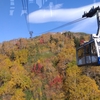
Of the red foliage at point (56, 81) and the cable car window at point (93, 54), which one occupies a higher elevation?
the cable car window at point (93, 54)

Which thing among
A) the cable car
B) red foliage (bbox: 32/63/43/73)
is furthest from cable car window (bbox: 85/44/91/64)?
red foliage (bbox: 32/63/43/73)

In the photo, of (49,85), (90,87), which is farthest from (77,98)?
(49,85)

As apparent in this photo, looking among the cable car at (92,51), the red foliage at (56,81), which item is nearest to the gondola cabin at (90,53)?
the cable car at (92,51)

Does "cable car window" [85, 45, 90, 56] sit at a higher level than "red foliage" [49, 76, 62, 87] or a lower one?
higher

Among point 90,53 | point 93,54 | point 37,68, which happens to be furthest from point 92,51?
point 37,68

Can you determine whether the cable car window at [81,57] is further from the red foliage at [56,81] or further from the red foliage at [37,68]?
the red foliage at [37,68]

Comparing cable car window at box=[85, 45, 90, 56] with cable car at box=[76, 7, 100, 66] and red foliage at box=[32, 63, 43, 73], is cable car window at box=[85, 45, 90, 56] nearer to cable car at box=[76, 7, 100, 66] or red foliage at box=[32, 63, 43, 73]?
cable car at box=[76, 7, 100, 66]

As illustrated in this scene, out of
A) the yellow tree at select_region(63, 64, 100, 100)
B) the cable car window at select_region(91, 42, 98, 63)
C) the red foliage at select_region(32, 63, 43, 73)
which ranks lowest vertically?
the yellow tree at select_region(63, 64, 100, 100)

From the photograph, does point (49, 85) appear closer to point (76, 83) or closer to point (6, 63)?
point (76, 83)

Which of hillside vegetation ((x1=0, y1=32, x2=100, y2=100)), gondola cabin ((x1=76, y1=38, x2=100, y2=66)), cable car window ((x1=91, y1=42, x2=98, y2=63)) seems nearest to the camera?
gondola cabin ((x1=76, y1=38, x2=100, y2=66))

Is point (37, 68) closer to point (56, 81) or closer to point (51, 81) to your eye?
point (51, 81)

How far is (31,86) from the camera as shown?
6072cm

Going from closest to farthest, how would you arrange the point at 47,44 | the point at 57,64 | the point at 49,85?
Answer: the point at 49,85, the point at 57,64, the point at 47,44

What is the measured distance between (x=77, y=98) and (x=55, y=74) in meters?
17.4
